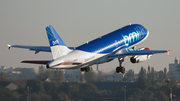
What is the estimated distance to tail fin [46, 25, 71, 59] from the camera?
67250mm

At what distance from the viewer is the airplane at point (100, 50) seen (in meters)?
68.7

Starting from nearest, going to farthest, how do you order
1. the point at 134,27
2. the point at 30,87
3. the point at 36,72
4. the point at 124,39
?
the point at 124,39 < the point at 134,27 < the point at 36,72 < the point at 30,87

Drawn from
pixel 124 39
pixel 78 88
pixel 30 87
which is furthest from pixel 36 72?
pixel 124 39

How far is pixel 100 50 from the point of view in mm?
76312

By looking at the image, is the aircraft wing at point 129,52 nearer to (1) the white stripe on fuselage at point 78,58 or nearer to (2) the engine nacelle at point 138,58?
(2) the engine nacelle at point 138,58

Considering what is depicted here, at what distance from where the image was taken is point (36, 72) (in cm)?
9538

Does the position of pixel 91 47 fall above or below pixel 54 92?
above

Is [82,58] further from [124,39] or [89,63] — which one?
[124,39]

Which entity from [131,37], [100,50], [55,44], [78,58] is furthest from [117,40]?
[55,44]

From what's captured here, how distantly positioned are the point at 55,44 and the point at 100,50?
1048 cm

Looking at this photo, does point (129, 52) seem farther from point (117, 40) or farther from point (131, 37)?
point (131, 37)

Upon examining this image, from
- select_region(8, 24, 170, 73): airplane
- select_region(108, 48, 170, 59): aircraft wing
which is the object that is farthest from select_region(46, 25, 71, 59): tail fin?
select_region(108, 48, 170, 59): aircraft wing

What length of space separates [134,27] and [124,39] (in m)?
6.32

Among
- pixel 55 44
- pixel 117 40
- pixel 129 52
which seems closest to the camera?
pixel 55 44
